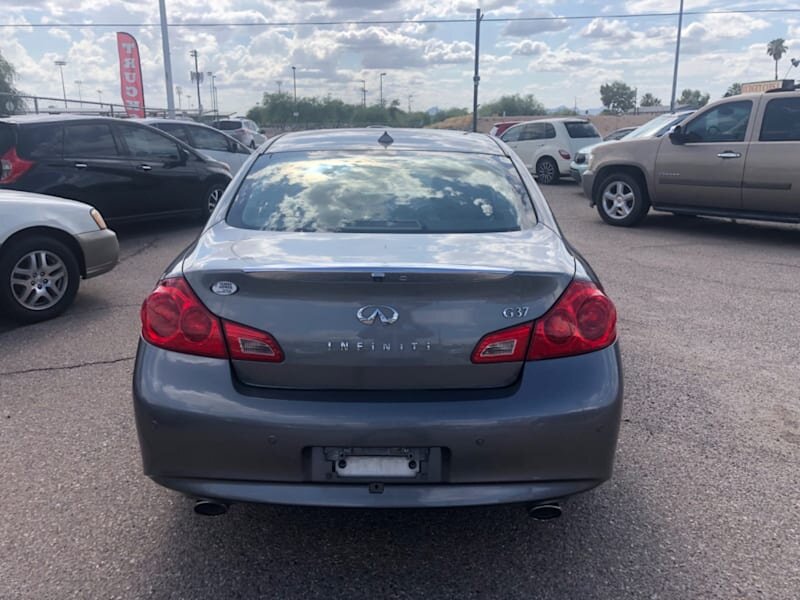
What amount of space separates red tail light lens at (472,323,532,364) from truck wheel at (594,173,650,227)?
8553mm

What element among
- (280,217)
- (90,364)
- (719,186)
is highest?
(280,217)

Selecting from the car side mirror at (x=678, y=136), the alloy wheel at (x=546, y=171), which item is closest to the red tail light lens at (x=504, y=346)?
the car side mirror at (x=678, y=136)

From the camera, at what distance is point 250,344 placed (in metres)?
2.43

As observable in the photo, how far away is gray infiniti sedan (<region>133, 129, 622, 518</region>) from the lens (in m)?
2.38

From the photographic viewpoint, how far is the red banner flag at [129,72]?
2916 centimetres

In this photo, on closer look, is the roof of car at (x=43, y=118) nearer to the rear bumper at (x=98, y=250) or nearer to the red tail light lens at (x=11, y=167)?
the red tail light lens at (x=11, y=167)

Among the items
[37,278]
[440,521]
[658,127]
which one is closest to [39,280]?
[37,278]

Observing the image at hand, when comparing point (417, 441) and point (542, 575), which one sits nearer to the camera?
point (417, 441)

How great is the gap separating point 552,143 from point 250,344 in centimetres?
1599

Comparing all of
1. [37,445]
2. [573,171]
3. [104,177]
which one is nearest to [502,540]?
[37,445]

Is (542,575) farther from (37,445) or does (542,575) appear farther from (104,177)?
(104,177)

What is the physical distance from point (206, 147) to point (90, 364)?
9507 mm

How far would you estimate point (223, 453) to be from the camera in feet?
7.91

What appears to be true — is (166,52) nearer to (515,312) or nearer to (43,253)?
(43,253)
